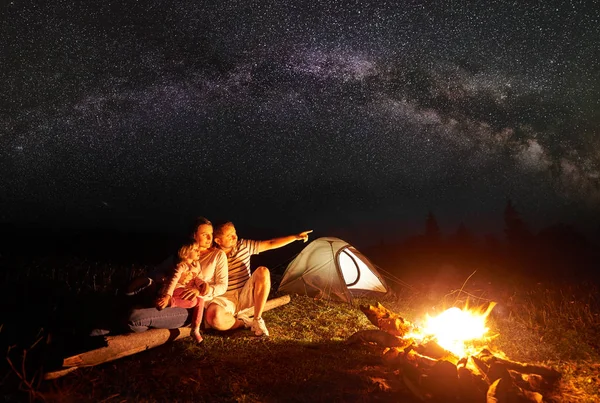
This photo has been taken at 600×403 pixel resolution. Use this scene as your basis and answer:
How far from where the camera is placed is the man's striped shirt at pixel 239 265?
21.2 feet

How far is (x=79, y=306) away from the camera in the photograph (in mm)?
Answer: 7180

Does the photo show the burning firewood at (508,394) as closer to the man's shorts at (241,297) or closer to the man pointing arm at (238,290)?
the man pointing arm at (238,290)

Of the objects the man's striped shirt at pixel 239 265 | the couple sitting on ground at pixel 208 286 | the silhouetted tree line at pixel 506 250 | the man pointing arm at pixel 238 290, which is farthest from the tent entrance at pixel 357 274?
the silhouetted tree line at pixel 506 250

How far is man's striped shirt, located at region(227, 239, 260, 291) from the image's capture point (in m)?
6.45

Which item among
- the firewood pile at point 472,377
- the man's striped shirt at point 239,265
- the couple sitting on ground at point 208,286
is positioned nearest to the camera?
the firewood pile at point 472,377

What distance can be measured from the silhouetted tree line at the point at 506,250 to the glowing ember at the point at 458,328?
71.8ft

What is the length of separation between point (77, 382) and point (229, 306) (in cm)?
221

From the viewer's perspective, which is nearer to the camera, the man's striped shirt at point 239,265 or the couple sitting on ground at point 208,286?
the couple sitting on ground at point 208,286

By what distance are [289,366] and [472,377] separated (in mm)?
2127

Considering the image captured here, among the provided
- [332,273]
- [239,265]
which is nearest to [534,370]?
[239,265]

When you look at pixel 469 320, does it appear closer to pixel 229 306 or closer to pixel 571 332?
A: pixel 571 332

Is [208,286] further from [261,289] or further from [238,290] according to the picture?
[238,290]

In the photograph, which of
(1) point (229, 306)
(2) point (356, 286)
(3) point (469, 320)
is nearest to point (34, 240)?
(2) point (356, 286)

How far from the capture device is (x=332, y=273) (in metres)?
10.3
